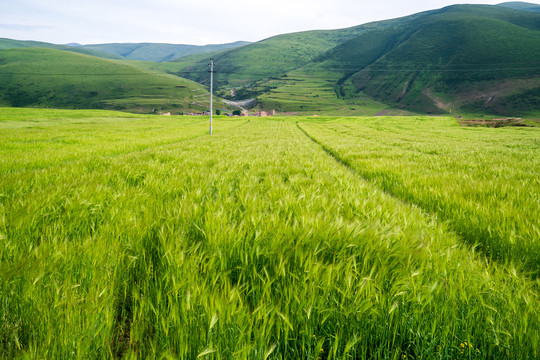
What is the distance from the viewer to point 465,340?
108 cm

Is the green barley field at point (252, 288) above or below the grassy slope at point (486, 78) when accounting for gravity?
below

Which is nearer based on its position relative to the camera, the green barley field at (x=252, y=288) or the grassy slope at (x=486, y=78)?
the green barley field at (x=252, y=288)

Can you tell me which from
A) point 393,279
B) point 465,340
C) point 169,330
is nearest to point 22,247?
point 169,330

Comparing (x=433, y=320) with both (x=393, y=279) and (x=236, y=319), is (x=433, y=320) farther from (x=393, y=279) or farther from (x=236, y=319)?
(x=236, y=319)

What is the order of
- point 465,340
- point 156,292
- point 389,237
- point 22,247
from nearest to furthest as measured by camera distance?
point 465,340 < point 156,292 < point 22,247 < point 389,237

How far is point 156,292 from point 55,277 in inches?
22.9

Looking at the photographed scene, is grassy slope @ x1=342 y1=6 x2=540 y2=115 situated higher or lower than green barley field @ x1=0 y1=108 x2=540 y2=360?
higher

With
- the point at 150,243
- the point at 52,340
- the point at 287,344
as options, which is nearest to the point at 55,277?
the point at 52,340

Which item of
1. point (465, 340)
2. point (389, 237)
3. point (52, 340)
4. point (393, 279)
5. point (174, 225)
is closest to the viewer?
point (52, 340)

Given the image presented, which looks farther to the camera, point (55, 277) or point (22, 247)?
point (22, 247)

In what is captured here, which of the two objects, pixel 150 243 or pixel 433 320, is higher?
pixel 433 320

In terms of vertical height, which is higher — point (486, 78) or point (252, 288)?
point (486, 78)

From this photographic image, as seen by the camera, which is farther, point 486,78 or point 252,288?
point 486,78

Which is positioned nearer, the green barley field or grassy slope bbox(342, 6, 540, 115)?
the green barley field
